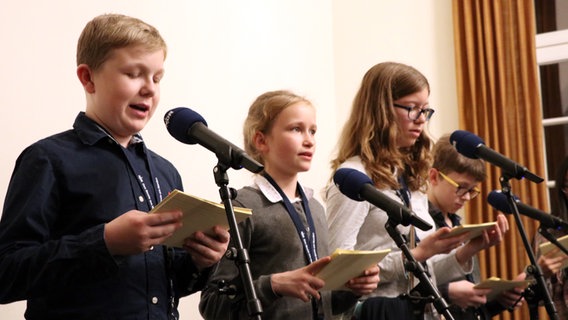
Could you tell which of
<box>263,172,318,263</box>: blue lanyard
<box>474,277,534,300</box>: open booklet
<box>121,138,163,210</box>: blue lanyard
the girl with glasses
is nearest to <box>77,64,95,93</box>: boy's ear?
<box>121,138,163,210</box>: blue lanyard

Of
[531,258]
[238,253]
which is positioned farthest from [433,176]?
[238,253]

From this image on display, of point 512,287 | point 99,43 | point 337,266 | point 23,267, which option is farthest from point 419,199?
point 23,267

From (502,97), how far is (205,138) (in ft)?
13.1

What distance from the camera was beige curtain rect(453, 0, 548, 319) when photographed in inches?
202

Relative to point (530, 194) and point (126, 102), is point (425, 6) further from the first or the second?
point (126, 102)

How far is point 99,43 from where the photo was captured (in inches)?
79.5

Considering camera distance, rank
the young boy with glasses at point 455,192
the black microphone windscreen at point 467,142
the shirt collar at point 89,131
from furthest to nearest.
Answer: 1. the young boy with glasses at point 455,192
2. the black microphone windscreen at point 467,142
3. the shirt collar at point 89,131

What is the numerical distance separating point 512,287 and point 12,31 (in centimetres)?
218

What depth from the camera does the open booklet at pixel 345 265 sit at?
6.72 ft

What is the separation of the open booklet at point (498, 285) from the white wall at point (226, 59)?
4.74ft

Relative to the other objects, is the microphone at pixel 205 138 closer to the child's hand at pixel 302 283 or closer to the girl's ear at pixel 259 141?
the child's hand at pixel 302 283

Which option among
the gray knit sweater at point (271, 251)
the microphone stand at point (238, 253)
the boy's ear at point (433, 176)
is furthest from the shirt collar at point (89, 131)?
the boy's ear at point (433, 176)

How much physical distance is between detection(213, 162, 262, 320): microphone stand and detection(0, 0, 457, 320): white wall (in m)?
1.32

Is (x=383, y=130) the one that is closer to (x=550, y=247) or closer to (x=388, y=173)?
(x=388, y=173)
